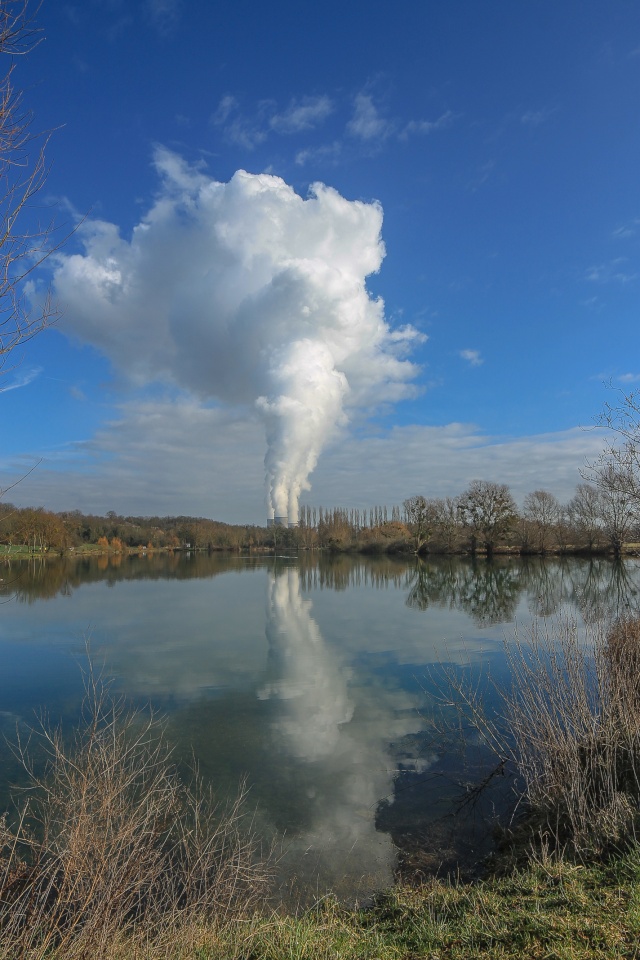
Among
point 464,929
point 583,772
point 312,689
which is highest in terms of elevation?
point 464,929

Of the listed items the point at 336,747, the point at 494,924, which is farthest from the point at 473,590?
the point at 494,924

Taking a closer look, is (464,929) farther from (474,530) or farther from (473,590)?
(474,530)

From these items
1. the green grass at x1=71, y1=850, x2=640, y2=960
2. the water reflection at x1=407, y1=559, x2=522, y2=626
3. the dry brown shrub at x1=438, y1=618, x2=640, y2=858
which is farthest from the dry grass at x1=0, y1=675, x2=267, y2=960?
the water reflection at x1=407, y1=559, x2=522, y2=626

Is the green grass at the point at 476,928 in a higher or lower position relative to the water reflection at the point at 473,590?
higher

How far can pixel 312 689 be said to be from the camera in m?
11.1

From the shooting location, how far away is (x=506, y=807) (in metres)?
6.30

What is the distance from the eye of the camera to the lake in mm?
5855

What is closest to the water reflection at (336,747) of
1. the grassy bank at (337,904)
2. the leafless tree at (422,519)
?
the grassy bank at (337,904)

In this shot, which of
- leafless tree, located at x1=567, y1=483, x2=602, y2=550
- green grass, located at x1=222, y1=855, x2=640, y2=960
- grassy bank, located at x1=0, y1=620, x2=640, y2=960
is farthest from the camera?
leafless tree, located at x1=567, y1=483, x2=602, y2=550

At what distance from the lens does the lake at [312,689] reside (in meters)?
5.86

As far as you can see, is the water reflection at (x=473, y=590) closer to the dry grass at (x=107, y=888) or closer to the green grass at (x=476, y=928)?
the green grass at (x=476, y=928)

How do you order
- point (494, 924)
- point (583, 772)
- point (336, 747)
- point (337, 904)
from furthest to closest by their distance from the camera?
point (336, 747), point (583, 772), point (337, 904), point (494, 924)

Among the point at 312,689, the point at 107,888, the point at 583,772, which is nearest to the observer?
the point at 107,888

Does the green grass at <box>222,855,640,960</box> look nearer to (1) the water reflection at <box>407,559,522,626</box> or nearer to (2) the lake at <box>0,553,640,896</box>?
(2) the lake at <box>0,553,640,896</box>
